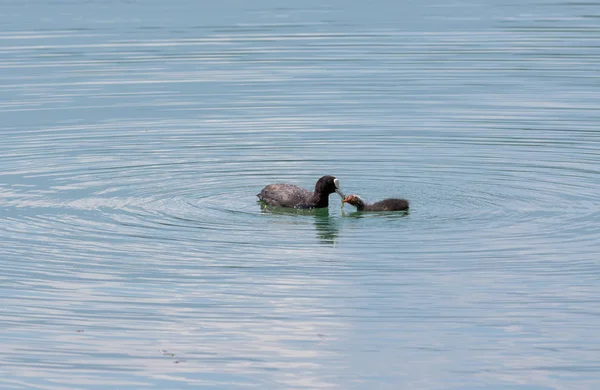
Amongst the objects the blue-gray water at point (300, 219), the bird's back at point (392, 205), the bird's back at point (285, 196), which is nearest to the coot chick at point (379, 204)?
the bird's back at point (392, 205)

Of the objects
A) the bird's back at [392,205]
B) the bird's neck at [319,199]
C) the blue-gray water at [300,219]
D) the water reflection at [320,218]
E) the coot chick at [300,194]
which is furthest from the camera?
the bird's neck at [319,199]

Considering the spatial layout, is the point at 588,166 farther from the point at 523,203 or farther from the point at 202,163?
the point at 202,163

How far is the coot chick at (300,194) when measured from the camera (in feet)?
60.0

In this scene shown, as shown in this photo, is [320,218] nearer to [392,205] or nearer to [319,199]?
[319,199]

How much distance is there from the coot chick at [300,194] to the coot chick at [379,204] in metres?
0.28

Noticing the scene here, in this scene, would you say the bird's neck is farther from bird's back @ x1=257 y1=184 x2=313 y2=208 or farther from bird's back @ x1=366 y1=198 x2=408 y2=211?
bird's back @ x1=366 y1=198 x2=408 y2=211

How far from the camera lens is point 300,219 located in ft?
58.7

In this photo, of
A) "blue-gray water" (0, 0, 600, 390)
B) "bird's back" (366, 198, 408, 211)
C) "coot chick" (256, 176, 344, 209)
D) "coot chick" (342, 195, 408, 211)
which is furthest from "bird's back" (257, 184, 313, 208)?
"bird's back" (366, 198, 408, 211)

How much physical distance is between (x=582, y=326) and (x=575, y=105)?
45.8 feet

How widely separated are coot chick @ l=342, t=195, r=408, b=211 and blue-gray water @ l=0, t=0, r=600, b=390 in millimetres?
278

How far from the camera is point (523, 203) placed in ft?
59.2

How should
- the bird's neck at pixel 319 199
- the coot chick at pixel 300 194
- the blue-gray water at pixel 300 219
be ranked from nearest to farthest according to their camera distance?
the blue-gray water at pixel 300 219
the coot chick at pixel 300 194
the bird's neck at pixel 319 199

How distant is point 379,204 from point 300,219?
104 cm

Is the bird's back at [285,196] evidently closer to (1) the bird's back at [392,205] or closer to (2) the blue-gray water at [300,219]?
(2) the blue-gray water at [300,219]
